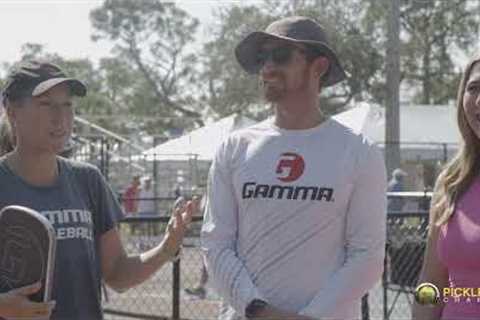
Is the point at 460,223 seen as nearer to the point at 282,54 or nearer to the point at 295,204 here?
the point at 295,204

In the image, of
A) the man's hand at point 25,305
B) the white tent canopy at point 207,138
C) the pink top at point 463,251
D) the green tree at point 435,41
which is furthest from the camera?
the green tree at point 435,41

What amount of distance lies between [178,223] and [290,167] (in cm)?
52

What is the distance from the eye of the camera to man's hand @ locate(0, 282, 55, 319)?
2.94 m

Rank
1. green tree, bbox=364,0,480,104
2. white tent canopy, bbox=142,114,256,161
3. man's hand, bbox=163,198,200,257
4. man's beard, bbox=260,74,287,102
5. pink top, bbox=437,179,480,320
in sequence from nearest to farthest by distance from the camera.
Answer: pink top, bbox=437,179,480,320, man's beard, bbox=260,74,287,102, man's hand, bbox=163,198,200,257, white tent canopy, bbox=142,114,256,161, green tree, bbox=364,0,480,104

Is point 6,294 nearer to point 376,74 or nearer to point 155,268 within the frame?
point 155,268

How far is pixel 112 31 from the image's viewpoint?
57125mm

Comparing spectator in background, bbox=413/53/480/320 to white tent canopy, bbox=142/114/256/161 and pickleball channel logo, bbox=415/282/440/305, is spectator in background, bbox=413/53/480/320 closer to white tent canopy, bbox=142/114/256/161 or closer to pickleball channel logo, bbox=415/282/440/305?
pickleball channel logo, bbox=415/282/440/305

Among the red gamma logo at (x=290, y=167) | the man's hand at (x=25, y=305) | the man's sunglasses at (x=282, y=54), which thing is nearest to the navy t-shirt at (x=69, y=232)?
the man's hand at (x=25, y=305)

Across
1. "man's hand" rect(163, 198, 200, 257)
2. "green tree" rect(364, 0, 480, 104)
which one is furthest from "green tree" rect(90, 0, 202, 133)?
"man's hand" rect(163, 198, 200, 257)

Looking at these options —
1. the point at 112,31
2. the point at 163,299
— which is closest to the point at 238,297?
the point at 163,299

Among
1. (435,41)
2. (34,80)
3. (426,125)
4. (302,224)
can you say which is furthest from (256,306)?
(435,41)

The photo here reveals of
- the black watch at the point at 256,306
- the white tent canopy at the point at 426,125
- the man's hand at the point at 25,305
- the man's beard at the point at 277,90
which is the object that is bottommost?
the white tent canopy at the point at 426,125

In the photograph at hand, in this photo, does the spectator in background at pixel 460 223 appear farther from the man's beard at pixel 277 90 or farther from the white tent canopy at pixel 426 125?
the white tent canopy at pixel 426 125

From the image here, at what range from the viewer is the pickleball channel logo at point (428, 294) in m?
3.26
